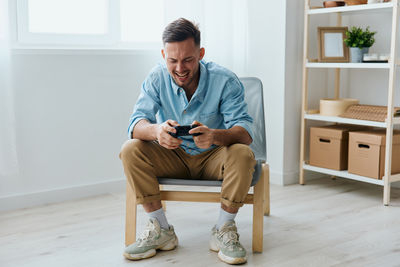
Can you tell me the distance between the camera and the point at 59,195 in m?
2.70

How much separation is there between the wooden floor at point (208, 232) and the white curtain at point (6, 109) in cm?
28

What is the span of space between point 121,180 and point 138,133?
109 centimetres

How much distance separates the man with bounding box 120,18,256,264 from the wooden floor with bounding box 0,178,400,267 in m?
0.11

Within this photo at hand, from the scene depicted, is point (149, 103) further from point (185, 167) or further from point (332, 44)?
point (332, 44)

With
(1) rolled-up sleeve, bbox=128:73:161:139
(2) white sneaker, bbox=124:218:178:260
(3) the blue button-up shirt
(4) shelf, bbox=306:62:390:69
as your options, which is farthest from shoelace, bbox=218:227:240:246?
(4) shelf, bbox=306:62:390:69

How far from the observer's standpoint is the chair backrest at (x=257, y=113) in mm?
2256

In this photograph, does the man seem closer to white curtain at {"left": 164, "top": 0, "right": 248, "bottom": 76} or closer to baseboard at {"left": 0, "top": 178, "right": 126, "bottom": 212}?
Result: baseboard at {"left": 0, "top": 178, "right": 126, "bottom": 212}

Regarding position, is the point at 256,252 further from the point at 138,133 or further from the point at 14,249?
the point at 14,249

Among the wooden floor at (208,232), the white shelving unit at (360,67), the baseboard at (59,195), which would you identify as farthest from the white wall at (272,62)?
the baseboard at (59,195)

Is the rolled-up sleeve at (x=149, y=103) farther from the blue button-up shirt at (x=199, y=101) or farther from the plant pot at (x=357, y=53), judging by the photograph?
the plant pot at (x=357, y=53)

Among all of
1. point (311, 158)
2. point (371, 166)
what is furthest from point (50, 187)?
point (371, 166)

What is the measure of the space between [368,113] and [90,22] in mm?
1664

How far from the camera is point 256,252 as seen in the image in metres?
1.95

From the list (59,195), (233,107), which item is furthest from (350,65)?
(59,195)
